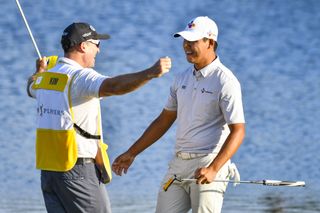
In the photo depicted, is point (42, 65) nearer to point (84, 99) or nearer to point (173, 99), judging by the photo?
point (84, 99)

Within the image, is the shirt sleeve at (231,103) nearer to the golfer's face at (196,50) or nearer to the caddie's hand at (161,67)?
the golfer's face at (196,50)

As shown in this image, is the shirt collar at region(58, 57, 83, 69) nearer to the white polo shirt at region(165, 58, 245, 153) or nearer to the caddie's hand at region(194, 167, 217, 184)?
the white polo shirt at region(165, 58, 245, 153)

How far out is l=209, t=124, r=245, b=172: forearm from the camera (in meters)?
5.95

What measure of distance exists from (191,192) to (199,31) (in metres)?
0.89

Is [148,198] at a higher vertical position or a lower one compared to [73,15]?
lower

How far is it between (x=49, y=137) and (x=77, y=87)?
0.32 metres

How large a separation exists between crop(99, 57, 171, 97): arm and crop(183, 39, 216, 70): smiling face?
0.77 meters

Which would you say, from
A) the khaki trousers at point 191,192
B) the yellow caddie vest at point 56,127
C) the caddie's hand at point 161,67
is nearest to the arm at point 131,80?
the caddie's hand at point 161,67

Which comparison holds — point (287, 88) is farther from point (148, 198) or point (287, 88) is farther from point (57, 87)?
point (57, 87)

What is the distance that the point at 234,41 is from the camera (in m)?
16.5

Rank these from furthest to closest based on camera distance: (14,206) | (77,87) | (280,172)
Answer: (280,172) → (14,206) → (77,87)

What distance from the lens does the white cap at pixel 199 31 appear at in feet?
20.2

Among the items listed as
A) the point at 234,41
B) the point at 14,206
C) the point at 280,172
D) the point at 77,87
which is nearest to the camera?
the point at 77,87

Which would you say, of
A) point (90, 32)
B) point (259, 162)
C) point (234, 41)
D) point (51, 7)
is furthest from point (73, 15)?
point (90, 32)
